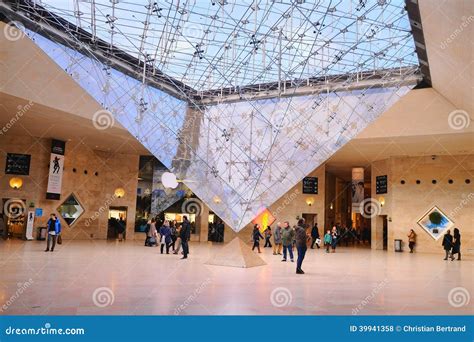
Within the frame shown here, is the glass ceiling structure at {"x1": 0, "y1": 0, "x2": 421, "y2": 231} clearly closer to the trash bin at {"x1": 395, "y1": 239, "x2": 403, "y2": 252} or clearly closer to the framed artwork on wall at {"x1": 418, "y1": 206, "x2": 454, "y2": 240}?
the framed artwork on wall at {"x1": 418, "y1": 206, "x2": 454, "y2": 240}

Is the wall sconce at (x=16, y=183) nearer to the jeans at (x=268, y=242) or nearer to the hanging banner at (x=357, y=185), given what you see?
the jeans at (x=268, y=242)

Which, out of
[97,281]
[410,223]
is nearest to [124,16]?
[97,281]

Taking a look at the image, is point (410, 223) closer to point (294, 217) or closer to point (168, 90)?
point (294, 217)

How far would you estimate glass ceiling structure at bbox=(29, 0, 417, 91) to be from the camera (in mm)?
10844

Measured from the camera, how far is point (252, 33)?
1141cm

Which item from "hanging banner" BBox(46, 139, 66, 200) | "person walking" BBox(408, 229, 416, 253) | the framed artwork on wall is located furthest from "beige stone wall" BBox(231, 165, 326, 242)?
"hanging banner" BBox(46, 139, 66, 200)

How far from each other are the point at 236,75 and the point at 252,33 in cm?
304

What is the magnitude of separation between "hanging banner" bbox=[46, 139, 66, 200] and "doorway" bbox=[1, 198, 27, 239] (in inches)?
44.1

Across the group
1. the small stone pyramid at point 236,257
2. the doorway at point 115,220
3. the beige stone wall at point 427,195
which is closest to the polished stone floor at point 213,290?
the small stone pyramid at point 236,257

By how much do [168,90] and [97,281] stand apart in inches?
336

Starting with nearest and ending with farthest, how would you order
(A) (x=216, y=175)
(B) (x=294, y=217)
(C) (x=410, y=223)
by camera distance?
1. (A) (x=216, y=175)
2. (C) (x=410, y=223)
3. (B) (x=294, y=217)

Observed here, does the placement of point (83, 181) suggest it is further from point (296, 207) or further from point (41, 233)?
point (296, 207)

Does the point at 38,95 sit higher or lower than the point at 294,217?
higher

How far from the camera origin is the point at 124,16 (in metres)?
11.4
